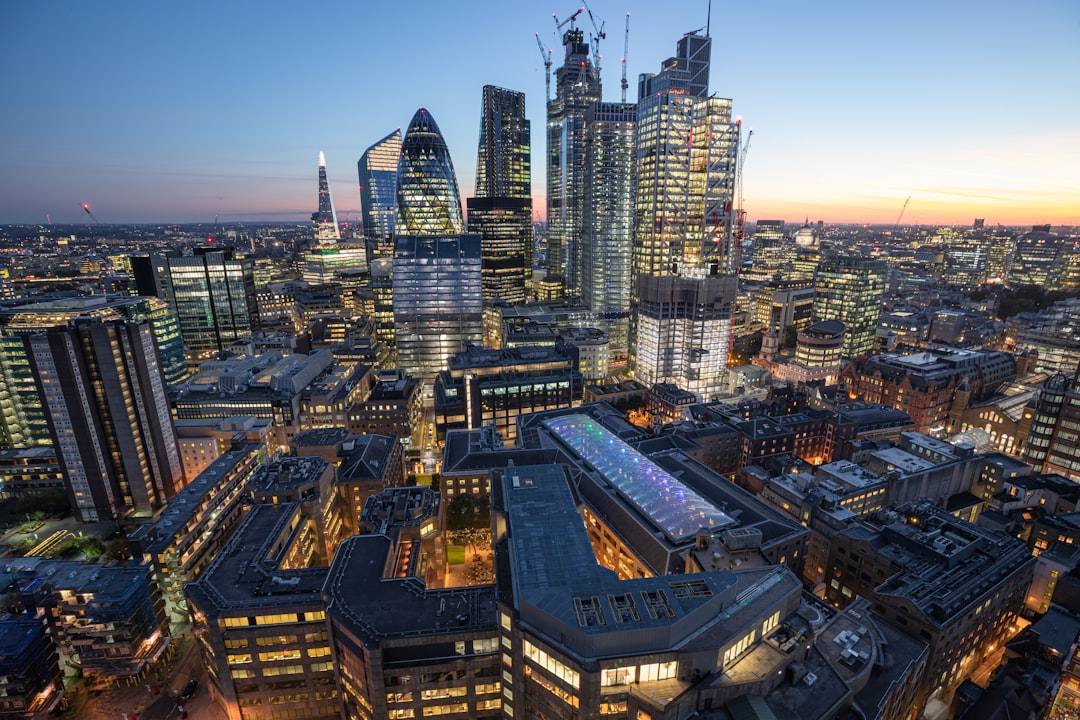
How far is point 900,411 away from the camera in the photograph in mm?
142250

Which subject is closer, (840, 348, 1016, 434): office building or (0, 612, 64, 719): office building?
(0, 612, 64, 719): office building

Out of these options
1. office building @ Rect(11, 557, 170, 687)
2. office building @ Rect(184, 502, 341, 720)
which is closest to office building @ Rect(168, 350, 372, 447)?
office building @ Rect(11, 557, 170, 687)

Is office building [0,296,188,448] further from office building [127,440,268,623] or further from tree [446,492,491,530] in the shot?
tree [446,492,491,530]

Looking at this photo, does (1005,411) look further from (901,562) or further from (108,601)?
(108,601)

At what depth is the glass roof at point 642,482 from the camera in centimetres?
8364

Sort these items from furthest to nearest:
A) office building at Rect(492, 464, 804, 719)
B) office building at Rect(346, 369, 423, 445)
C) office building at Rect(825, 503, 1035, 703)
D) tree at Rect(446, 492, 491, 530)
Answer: office building at Rect(346, 369, 423, 445) < tree at Rect(446, 492, 491, 530) < office building at Rect(825, 503, 1035, 703) < office building at Rect(492, 464, 804, 719)

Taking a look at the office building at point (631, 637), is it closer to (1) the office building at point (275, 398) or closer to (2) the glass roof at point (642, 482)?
(2) the glass roof at point (642, 482)

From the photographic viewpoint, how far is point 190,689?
7925cm

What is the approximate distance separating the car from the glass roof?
77555 millimetres

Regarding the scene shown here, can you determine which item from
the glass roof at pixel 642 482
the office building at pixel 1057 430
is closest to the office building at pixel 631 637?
the glass roof at pixel 642 482

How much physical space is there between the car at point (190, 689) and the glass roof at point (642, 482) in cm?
7755

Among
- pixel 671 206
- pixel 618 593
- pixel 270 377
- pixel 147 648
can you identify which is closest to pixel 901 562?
pixel 618 593

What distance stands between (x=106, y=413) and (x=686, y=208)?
629ft

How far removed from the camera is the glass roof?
83644 mm
